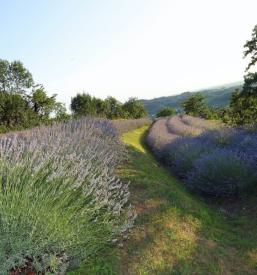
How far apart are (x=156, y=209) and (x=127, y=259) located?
1.46 m

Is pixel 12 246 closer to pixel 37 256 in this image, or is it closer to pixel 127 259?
pixel 37 256

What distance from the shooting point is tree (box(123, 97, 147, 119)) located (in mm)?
54344

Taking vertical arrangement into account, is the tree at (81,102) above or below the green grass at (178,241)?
above

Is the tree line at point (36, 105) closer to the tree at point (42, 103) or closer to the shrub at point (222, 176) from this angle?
the tree at point (42, 103)

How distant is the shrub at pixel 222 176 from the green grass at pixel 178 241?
85 centimetres

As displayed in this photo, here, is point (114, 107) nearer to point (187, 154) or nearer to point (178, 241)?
point (187, 154)

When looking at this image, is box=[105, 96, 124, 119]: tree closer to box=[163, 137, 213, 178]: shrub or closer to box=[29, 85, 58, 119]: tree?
box=[29, 85, 58, 119]: tree

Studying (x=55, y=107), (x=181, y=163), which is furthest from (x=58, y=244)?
(x=55, y=107)

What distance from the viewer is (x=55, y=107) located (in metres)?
42.0

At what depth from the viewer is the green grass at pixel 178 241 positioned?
4.86m

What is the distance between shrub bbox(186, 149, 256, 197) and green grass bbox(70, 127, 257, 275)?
2.79ft

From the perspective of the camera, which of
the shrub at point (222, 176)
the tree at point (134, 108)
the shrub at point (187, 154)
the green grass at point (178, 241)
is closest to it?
the green grass at point (178, 241)

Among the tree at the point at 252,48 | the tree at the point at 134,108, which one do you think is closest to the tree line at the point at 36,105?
the tree at the point at 134,108

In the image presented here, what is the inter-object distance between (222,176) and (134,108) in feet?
153
